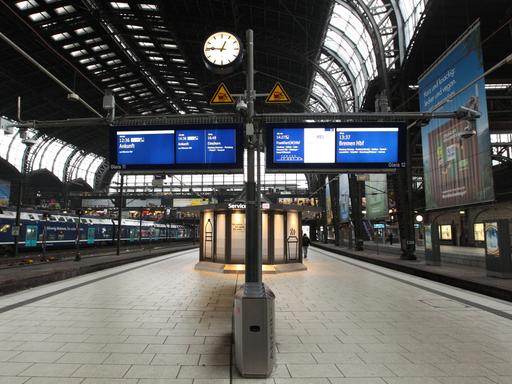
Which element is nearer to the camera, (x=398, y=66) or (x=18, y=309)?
(x=18, y=309)

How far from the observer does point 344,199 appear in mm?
35438

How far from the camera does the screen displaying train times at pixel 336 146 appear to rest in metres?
9.15

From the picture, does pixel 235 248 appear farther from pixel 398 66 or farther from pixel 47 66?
pixel 47 66

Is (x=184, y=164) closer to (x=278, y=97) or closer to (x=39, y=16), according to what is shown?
(x=278, y=97)

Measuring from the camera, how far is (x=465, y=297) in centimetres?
991

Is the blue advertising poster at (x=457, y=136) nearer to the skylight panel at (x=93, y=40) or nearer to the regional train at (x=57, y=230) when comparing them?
the regional train at (x=57, y=230)

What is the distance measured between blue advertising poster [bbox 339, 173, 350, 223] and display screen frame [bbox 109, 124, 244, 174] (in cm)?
2566

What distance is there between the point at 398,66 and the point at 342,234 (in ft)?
67.7

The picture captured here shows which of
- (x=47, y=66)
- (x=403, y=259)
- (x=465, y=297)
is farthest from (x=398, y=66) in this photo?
(x=47, y=66)

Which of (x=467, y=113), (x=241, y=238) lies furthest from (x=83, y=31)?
(x=467, y=113)

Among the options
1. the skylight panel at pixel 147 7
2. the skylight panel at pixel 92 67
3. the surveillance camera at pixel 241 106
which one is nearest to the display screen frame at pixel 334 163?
the surveillance camera at pixel 241 106

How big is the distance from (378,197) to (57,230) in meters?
25.6

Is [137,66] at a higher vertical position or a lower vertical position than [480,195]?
higher

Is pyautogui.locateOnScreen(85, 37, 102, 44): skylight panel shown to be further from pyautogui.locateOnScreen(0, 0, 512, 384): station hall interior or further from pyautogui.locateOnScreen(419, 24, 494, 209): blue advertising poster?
pyautogui.locateOnScreen(419, 24, 494, 209): blue advertising poster
